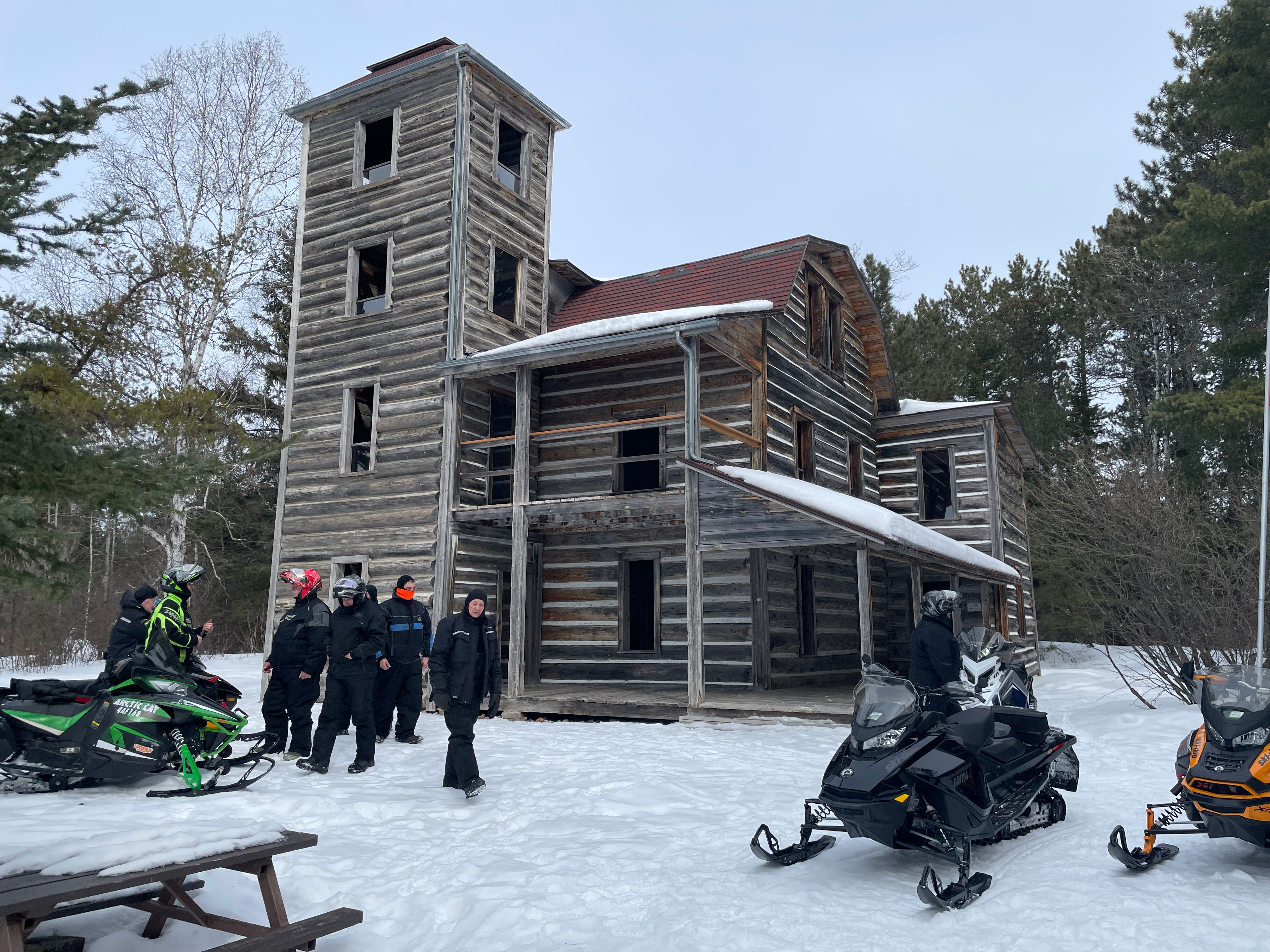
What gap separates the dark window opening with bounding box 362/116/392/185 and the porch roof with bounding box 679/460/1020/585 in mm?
9712

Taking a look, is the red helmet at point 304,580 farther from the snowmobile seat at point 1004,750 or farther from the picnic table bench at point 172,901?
the snowmobile seat at point 1004,750

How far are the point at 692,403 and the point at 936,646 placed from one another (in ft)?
21.9

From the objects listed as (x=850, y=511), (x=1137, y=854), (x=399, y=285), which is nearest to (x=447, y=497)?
(x=399, y=285)

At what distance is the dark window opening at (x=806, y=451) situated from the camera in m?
17.9

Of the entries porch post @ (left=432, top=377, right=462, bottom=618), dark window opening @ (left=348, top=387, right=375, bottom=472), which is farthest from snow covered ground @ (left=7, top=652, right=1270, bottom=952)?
dark window opening @ (left=348, top=387, right=375, bottom=472)

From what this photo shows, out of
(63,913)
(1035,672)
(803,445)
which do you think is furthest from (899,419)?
(63,913)

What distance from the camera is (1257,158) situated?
21.5 metres

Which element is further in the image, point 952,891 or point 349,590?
point 349,590

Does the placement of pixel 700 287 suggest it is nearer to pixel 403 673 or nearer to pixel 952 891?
pixel 403 673

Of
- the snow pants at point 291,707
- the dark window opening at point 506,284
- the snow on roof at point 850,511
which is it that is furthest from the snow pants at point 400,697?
the dark window opening at point 506,284

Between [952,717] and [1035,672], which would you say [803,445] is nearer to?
[1035,672]

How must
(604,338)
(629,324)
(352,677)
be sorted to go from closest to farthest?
(352,677), (604,338), (629,324)

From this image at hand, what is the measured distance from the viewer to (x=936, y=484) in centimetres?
2238

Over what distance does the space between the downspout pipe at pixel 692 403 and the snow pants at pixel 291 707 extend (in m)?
6.45
